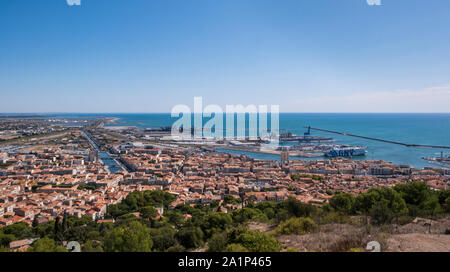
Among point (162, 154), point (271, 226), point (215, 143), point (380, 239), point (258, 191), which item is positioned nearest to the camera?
Answer: point (380, 239)

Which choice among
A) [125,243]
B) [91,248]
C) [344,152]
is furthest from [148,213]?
[344,152]

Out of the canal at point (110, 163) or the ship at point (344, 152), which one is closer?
the canal at point (110, 163)

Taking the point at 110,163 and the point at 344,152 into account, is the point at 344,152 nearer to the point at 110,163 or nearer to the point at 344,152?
the point at 344,152

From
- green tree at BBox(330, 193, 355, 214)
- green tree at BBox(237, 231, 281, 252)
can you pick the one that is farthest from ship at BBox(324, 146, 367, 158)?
green tree at BBox(237, 231, 281, 252)

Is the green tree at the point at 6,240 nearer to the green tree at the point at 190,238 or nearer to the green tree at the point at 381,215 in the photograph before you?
the green tree at the point at 190,238

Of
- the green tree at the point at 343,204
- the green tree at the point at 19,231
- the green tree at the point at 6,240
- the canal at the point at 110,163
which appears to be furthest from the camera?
the canal at the point at 110,163

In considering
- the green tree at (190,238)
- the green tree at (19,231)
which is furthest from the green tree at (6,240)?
the green tree at (190,238)
